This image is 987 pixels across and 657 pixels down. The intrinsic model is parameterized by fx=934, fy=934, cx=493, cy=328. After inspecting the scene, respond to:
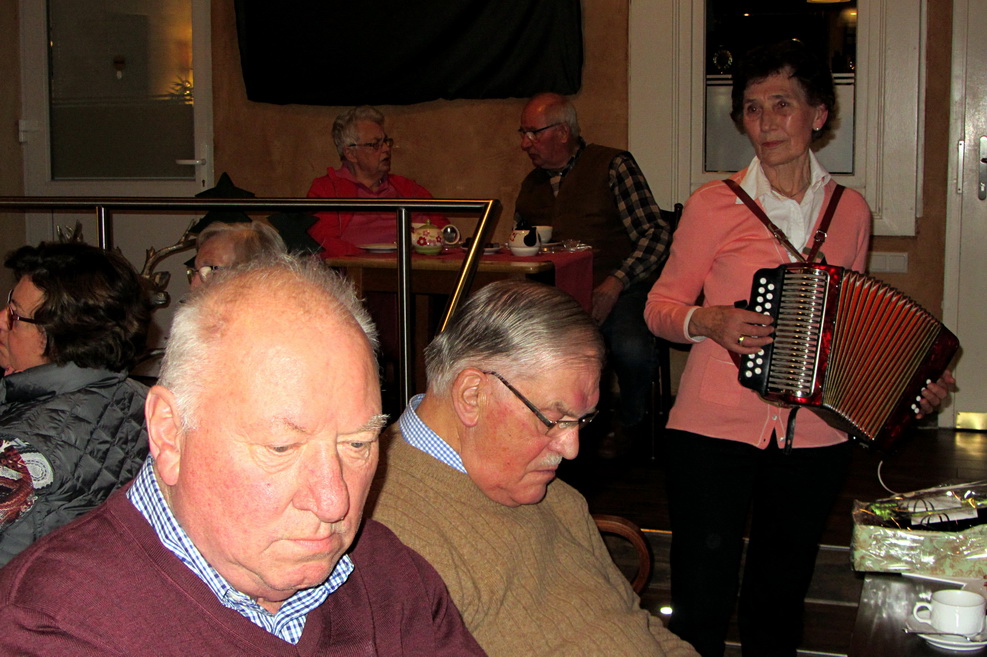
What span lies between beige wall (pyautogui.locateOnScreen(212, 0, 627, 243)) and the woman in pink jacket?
8.83 ft

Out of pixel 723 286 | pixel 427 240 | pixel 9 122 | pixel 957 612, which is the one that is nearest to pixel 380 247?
pixel 427 240

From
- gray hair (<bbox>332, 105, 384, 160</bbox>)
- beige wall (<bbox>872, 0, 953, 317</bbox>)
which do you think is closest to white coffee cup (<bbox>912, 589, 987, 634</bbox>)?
gray hair (<bbox>332, 105, 384, 160</bbox>)

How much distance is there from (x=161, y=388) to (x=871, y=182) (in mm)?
4270

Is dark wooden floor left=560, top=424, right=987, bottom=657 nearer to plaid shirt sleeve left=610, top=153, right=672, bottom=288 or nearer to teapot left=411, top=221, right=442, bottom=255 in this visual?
plaid shirt sleeve left=610, top=153, right=672, bottom=288

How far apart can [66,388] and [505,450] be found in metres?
0.90

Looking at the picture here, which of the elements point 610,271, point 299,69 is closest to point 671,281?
point 610,271

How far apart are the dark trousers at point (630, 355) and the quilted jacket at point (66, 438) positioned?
2.16 m

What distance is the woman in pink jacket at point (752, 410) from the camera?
201 cm

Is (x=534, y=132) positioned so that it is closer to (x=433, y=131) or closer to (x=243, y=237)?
(x=433, y=131)

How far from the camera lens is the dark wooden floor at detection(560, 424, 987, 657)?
2877 mm

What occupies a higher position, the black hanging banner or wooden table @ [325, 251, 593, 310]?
the black hanging banner

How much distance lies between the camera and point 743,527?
2062 millimetres

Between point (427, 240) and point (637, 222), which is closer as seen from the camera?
point (427, 240)

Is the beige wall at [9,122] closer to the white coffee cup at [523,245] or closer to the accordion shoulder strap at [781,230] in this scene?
the white coffee cup at [523,245]
